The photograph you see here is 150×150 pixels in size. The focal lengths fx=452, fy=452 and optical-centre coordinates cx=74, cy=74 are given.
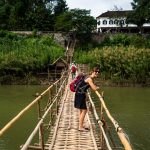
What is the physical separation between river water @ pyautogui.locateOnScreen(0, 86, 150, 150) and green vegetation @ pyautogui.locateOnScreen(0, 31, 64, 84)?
6200 mm

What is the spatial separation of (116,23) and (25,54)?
993 inches

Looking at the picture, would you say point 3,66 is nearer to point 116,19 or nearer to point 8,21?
point 8,21

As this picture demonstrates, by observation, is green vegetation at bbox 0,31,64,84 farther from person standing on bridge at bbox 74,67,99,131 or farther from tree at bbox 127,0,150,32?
person standing on bridge at bbox 74,67,99,131

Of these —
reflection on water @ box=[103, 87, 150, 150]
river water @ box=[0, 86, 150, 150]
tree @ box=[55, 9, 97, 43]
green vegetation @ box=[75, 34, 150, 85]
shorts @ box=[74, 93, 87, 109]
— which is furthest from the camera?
tree @ box=[55, 9, 97, 43]

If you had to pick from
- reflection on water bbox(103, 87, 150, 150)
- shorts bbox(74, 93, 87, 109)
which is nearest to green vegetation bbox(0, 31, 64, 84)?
reflection on water bbox(103, 87, 150, 150)

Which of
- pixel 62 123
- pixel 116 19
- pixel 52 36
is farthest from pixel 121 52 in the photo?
pixel 62 123

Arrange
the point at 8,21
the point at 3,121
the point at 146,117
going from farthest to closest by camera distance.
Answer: the point at 8,21 → the point at 146,117 → the point at 3,121

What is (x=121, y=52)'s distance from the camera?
4762 centimetres

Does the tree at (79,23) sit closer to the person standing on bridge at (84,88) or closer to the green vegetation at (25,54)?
the green vegetation at (25,54)

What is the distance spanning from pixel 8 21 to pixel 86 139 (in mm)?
52899

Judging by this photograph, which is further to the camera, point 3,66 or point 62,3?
point 62,3

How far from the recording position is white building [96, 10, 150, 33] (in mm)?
69188

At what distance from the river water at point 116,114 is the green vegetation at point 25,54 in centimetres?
620

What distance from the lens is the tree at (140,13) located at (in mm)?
59944
